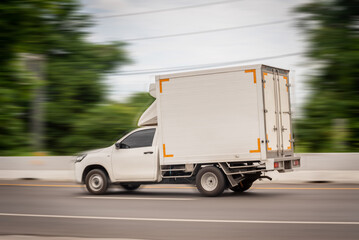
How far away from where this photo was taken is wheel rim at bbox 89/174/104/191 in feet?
45.2

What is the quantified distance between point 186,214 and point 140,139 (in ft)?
13.3

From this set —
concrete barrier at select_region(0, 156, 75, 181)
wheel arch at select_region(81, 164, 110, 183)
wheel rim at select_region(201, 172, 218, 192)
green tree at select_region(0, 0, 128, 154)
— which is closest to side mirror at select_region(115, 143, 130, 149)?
wheel arch at select_region(81, 164, 110, 183)

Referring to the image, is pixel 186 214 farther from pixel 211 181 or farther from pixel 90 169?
pixel 90 169

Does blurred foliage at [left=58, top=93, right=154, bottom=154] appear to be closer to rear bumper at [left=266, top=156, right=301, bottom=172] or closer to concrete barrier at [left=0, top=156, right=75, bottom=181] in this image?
concrete barrier at [left=0, top=156, right=75, bottom=181]

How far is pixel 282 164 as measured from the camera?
12.7 m

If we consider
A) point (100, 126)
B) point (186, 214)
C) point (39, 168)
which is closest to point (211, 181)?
point (186, 214)

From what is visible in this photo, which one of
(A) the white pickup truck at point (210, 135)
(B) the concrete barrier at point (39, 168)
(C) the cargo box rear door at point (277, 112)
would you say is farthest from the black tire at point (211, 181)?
(B) the concrete barrier at point (39, 168)

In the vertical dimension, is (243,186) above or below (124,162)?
below

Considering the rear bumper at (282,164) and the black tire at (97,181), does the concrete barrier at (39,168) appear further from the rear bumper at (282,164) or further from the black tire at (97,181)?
the rear bumper at (282,164)

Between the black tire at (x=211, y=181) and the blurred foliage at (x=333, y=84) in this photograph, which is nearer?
the black tire at (x=211, y=181)

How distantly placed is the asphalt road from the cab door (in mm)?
572

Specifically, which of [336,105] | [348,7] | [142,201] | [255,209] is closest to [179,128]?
[142,201]

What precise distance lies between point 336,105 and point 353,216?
51.1 ft

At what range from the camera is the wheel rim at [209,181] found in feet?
41.2
